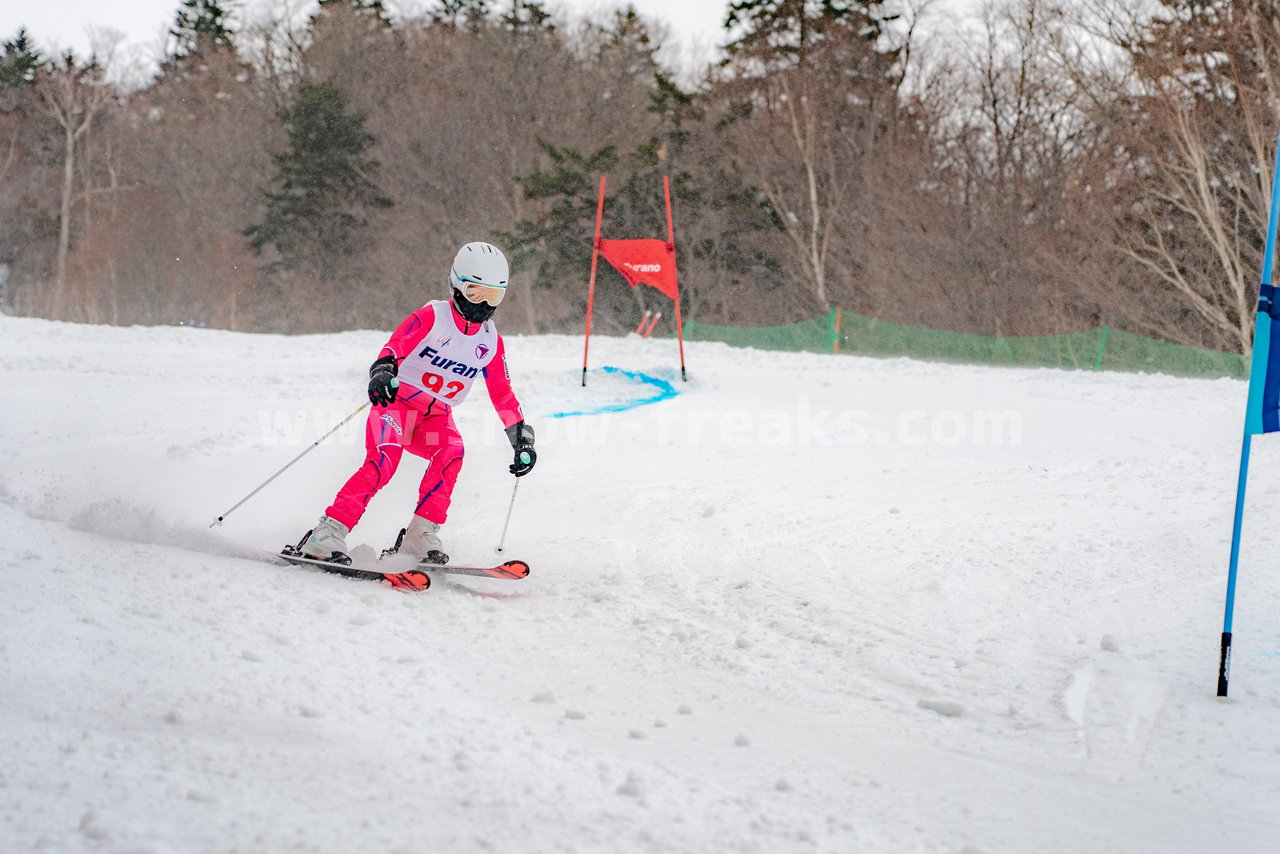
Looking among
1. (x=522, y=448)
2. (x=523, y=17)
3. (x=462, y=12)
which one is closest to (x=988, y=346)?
(x=522, y=448)

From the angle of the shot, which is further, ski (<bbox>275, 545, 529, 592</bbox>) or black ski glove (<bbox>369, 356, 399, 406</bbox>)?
black ski glove (<bbox>369, 356, 399, 406</bbox>)

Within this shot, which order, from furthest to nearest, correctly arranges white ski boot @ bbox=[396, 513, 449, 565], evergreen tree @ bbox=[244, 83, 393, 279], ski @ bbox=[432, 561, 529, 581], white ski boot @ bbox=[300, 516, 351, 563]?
evergreen tree @ bbox=[244, 83, 393, 279] < white ski boot @ bbox=[396, 513, 449, 565] < ski @ bbox=[432, 561, 529, 581] < white ski boot @ bbox=[300, 516, 351, 563]

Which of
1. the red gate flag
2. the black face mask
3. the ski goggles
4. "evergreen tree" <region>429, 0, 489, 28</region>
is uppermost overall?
"evergreen tree" <region>429, 0, 489, 28</region>

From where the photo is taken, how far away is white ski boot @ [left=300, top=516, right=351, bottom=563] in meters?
4.80

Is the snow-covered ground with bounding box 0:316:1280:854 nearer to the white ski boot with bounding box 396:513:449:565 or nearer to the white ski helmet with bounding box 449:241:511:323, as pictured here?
the white ski boot with bounding box 396:513:449:565

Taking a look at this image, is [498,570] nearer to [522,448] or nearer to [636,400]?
[522,448]

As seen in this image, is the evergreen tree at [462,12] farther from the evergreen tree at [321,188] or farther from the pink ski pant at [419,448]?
the pink ski pant at [419,448]

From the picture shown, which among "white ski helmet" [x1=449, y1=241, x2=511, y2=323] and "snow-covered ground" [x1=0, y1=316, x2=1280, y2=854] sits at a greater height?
"white ski helmet" [x1=449, y1=241, x2=511, y2=323]

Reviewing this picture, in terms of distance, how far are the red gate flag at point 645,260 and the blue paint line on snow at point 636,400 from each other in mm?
1075

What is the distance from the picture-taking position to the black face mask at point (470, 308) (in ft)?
17.1

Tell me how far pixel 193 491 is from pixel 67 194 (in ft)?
104

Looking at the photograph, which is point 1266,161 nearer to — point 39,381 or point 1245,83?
point 1245,83

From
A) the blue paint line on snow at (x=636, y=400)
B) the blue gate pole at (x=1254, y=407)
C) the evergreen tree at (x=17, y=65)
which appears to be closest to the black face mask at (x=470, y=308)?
the blue gate pole at (x=1254, y=407)

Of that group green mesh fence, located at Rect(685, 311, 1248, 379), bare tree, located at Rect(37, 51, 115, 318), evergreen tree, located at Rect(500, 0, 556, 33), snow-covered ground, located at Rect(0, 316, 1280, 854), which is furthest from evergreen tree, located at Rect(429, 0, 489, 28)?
snow-covered ground, located at Rect(0, 316, 1280, 854)
